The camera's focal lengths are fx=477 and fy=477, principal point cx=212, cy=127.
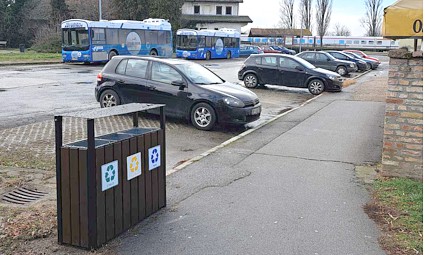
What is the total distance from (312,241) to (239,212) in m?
1.05

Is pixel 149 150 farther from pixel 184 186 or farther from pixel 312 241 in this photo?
pixel 312 241

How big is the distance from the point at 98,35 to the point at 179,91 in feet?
79.3

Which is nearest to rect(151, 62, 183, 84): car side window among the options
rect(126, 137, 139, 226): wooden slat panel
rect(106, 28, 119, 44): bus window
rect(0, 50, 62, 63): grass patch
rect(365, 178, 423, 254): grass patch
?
rect(365, 178, 423, 254): grass patch

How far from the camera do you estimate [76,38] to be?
3331 centimetres

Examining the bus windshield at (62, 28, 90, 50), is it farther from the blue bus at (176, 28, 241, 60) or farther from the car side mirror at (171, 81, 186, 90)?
the car side mirror at (171, 81, 186, 90)

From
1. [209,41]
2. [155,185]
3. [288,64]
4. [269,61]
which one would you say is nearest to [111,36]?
[209,41]

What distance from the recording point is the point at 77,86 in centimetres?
1930

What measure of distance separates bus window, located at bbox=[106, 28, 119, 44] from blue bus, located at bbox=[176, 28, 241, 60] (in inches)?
439

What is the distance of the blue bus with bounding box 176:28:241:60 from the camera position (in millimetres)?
45469

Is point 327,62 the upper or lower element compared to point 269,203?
upper

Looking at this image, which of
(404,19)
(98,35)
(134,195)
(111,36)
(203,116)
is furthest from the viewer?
(111,36)

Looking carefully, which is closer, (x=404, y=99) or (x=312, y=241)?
(x=312, y=241)

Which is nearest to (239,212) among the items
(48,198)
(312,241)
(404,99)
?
(312,241)

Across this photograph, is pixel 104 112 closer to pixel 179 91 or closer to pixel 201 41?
pixel 179 91
